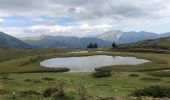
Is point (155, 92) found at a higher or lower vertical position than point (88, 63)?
higher

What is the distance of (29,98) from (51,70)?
80761 millimetres

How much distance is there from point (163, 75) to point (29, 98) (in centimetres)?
5680

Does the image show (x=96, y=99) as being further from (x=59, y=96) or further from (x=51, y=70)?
(x=51, y=70)

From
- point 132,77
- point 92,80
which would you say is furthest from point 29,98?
point 132,77

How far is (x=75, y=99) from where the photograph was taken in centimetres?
2728

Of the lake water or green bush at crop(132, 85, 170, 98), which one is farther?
the lake water

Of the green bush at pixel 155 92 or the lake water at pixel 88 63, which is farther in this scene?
the lake water at pixel 88 63

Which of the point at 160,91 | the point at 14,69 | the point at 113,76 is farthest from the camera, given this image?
the point at 14,69

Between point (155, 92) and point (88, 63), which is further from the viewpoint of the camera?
point (88, 63)

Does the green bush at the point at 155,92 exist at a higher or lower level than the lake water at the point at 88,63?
higher

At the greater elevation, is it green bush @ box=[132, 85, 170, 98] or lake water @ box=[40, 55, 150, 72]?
green bush @ box=[132, 85, 170, 98]

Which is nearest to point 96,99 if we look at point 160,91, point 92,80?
point 160,91

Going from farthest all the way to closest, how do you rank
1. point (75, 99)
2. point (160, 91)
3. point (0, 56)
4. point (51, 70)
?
1. point (0, 56)
2. point (51, 70)
3. point (160, 91)
4. point (75, 99)

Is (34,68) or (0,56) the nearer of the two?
(34,68)
